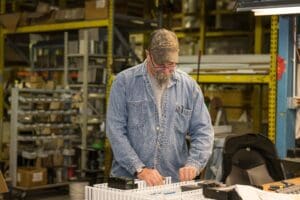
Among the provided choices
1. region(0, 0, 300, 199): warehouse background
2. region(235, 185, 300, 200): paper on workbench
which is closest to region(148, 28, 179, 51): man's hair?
region(235, 185, 300, 200): paper on workbench

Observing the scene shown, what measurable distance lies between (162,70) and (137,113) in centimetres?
28

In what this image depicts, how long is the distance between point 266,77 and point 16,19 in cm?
424

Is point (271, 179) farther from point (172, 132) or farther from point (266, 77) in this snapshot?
point (266, 77)

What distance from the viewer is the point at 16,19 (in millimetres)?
7758

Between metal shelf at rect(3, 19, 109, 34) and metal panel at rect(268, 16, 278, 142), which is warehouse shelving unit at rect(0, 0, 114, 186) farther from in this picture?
metal panel at rect(268, 16, 278, 142)

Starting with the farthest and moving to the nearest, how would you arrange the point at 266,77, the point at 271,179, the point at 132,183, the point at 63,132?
the point at 63,132 → the point at 266,77 → the point at 271,179 → the point at 132,183

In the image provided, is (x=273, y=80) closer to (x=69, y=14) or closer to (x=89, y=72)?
(x=89, y=72)

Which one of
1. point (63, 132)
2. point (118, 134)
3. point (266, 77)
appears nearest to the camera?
point (118, 134)

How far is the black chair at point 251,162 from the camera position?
3168mm

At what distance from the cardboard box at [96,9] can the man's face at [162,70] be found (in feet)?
12.8

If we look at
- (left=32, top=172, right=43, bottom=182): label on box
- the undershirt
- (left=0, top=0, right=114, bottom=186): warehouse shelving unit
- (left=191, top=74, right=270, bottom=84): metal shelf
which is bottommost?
(left=32, top=172, right=43, bottom=182): label on box

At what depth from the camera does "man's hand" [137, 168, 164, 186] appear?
2.22 metres

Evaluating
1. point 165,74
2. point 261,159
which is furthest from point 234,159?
point 165,74

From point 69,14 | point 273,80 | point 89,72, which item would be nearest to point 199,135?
point 273,80
